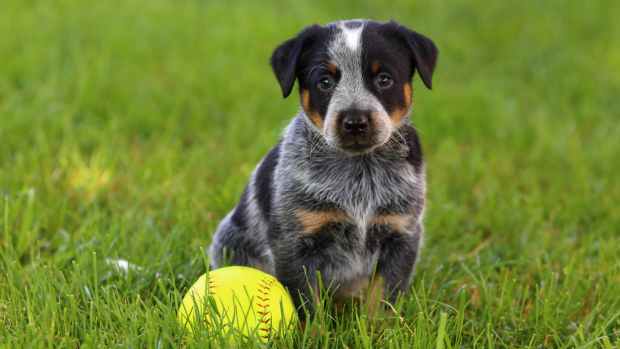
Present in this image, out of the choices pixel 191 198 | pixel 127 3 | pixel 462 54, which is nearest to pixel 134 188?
pixel 191 198

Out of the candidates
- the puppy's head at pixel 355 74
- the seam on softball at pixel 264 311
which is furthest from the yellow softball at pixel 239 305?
the puppy's head at pixel 355 74

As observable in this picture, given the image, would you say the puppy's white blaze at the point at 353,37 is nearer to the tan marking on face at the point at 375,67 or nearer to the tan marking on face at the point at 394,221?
the tan marking on face at the point at 375,67

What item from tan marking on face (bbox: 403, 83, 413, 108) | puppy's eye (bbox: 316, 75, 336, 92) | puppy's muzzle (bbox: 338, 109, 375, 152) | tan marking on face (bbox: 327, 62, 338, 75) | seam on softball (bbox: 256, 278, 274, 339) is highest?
tan marking on face (bbox: 327, 62, 338, 75)

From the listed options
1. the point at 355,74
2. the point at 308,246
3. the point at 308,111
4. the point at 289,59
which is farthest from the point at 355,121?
the point at 308,246

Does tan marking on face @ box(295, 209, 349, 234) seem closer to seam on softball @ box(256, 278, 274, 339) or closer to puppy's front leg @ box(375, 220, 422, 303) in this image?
puppy's front leg @ box(375, 220, 422, 303)

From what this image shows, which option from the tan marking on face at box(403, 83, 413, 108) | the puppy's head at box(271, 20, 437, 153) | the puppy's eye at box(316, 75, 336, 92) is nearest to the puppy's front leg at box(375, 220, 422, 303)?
the puppy's head at box(271, 20, 437, 153)

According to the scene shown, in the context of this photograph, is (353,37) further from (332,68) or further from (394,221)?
(394,221)
